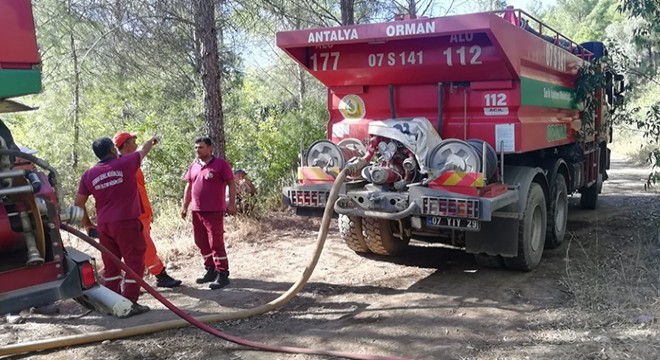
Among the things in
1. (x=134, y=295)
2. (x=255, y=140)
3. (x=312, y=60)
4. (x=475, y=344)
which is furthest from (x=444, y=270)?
(x=255, y=140)

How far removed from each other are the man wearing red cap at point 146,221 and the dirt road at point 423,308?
263mm

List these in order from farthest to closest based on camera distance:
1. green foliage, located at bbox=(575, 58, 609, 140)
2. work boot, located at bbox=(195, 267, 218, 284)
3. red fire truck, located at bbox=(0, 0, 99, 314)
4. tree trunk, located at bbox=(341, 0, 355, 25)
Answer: tree trunk, located at bbox=(341, 0, 355, 25), green foliage, located at bbox=(575, 58, 609, 140), work boot, located at bbox=(195, 267, 218, 284), red fire truck, located at bbox=(0, 0, 99, 314)

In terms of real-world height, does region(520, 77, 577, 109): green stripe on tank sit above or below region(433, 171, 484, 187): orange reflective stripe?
above

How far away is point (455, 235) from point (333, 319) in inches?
72.0

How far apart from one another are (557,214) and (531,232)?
1336 millimetres

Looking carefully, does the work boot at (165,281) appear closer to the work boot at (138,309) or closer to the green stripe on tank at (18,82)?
the work boot at (138,309)

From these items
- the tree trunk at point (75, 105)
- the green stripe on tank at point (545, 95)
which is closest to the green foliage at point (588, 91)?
the green stripe on tank at point (545, 95)

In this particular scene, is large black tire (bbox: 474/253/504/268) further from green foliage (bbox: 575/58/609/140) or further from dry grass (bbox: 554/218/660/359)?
green foliage (bbox: 575/58/609/140)

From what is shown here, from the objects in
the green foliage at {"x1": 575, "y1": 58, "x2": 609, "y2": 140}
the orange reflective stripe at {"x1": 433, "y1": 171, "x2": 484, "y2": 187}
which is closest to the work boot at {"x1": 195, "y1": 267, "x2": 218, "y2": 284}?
the orange reflective stripe at {"x1": 433, "y1": 171, "x2": 484, "y2": 187}

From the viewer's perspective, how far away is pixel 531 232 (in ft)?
19.9

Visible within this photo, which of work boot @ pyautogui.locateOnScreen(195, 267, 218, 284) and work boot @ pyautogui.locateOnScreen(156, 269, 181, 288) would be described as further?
work boot @ pyautogui.locateOnScreen(195, 267, 218, 284)

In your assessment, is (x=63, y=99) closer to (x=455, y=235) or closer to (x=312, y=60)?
(x=312, y=60)

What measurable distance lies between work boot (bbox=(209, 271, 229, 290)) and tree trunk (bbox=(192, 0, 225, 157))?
9.70 feet

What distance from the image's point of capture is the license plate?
4988 mm
